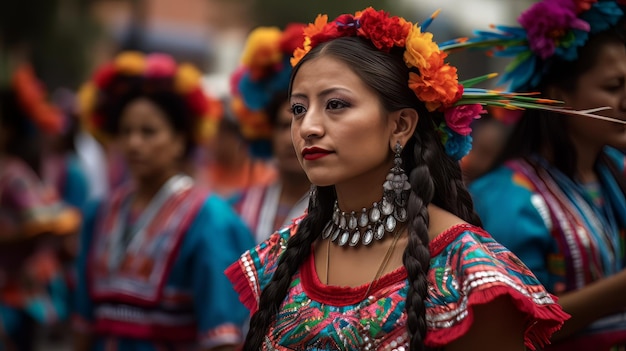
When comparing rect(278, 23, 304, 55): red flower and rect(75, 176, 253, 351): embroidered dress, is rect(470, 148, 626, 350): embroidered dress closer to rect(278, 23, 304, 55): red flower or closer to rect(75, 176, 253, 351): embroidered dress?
rect(75, 176, 253, 351): embroidered dress

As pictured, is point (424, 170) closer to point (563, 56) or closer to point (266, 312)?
point (266, 312)

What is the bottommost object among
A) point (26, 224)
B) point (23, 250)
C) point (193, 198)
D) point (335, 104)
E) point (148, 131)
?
point (23, 250)

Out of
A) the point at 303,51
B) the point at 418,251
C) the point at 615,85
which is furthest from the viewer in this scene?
the point at 615,85

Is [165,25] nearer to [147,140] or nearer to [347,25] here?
[147,140]

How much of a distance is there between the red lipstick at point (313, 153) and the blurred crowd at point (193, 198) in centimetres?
125

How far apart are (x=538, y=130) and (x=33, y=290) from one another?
401 centimetres

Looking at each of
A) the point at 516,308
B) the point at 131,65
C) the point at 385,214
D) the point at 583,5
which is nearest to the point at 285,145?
the point at 131,65

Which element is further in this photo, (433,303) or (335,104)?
(335,104)

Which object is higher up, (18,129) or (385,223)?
(385,223)

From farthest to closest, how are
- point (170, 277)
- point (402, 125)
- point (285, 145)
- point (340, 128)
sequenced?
point (285, 145) → point (170, 277) → point (402, 125) → point (340, 128)

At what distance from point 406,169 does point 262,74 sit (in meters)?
2.58

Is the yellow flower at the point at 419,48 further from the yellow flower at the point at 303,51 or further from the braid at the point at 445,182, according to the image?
the yellow flower at the point at 303,51

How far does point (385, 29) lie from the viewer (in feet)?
9.09

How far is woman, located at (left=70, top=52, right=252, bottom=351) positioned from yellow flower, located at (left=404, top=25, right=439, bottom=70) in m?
2.14
